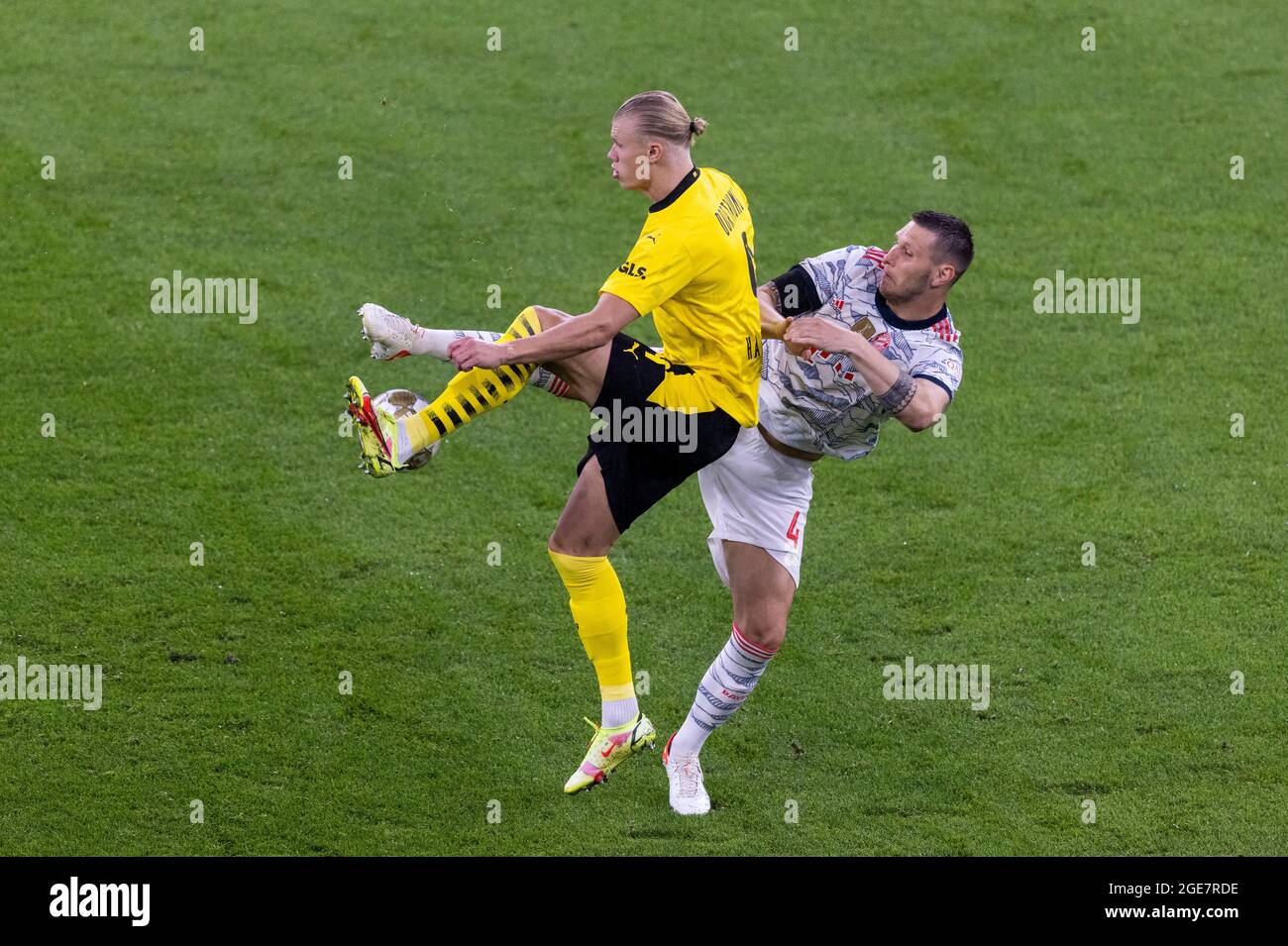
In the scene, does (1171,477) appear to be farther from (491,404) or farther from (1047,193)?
(491,404)

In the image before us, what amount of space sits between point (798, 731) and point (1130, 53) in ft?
33.8

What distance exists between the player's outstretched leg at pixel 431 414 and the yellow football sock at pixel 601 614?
0.78m

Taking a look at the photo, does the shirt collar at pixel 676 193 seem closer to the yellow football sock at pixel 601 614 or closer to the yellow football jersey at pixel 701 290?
the yellow football jersey at pixel 701 290

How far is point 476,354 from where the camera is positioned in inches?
255

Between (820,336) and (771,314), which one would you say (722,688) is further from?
(820,336)

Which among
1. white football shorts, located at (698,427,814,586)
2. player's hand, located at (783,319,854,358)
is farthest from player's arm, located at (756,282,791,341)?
white football shorts, located at (698,427,814,586)

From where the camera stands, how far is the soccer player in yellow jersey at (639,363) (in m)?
6.56

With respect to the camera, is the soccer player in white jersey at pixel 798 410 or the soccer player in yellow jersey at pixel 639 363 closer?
the soccer player in yellow jersey at pixel 639 363

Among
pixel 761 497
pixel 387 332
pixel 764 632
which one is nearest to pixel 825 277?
pixel 761 497

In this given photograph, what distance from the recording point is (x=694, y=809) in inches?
306

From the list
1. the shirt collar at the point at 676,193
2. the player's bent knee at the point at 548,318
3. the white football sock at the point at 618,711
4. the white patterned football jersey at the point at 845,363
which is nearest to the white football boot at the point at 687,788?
the white football sock at the point at 618,711

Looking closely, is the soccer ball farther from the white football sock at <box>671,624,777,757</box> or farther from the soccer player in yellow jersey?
the white football sock at <box>671,624,777,757</box>

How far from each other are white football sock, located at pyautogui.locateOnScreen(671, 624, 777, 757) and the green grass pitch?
0.40 meters

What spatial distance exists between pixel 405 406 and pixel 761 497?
1.74 m
